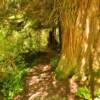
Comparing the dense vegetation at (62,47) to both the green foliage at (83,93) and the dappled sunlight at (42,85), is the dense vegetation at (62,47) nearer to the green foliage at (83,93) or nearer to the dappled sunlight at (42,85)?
the green foliage at (83,93)

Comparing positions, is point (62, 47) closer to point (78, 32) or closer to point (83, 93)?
point (78, 32)

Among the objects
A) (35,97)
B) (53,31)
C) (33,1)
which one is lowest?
(35,97)

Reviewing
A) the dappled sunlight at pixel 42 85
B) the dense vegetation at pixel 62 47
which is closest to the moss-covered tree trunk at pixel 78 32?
the dense vegetation at pixel 62 47

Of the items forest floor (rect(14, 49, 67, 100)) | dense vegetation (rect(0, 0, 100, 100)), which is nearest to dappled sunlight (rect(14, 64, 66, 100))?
forest floor (rect(14, 49, 67, 100))

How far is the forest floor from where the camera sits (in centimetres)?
607

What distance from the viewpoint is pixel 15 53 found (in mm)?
9109

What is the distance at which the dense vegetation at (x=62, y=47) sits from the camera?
229 inches

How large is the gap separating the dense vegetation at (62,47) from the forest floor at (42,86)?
0.09 m

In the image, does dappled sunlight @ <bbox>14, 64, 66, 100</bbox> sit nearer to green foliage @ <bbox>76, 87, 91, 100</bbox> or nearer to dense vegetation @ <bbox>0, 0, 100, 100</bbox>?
dense vegetation @ <bbox>0, 0, 100, 100</bbox>

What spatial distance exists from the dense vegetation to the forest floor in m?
0.09

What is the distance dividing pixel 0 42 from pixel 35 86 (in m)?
2.53

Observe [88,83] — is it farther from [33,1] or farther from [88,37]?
[33,1]

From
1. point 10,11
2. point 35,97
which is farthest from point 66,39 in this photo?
point 10,11

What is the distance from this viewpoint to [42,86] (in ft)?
21.6
